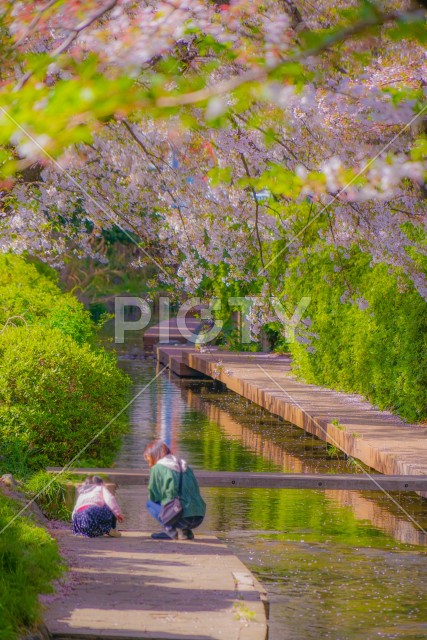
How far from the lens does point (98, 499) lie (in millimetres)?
10375

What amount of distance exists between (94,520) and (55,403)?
134 inches

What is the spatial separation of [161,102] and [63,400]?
10.5 meters

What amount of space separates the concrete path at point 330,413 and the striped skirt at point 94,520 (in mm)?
4334

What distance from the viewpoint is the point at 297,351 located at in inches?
1011

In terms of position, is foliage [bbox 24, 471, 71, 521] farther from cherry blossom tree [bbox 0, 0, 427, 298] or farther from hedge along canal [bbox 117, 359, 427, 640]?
cherry blossom tree [bbox 0, 0, 427, 298]

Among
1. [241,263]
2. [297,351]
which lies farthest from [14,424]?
[297,351]

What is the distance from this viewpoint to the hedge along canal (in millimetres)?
8852

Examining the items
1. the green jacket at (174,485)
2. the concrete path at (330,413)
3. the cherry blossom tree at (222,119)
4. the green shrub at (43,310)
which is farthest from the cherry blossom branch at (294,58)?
the green shrub at (43,310)

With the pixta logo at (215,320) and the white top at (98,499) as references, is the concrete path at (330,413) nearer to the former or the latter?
the pixta logo at (215,320)

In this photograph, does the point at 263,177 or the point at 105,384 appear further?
the point at 105,384

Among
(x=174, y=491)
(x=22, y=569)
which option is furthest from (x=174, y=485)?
(x=22, y=569)

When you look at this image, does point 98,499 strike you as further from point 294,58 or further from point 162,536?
point 294,58

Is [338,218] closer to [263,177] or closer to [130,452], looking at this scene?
[263,177]

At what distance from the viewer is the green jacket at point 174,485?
1062cm
